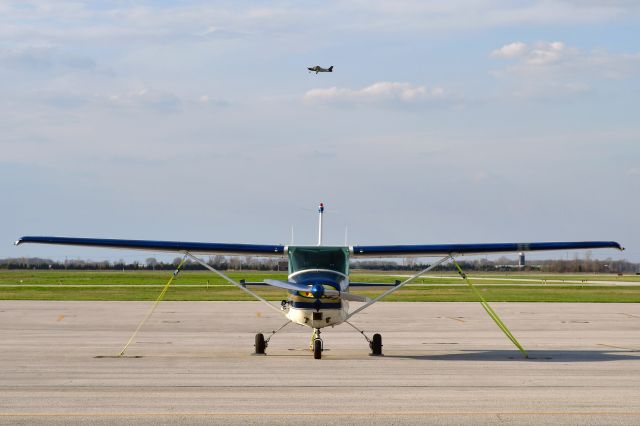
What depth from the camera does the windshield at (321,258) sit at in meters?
19.4

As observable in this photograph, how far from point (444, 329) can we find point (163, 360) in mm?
11356

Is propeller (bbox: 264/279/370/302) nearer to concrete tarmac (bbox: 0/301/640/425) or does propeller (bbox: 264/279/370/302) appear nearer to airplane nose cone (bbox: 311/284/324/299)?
airplane nose cone (bbox: 311/284/324/299)

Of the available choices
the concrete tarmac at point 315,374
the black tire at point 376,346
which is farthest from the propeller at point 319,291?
the black tire at point 376,346

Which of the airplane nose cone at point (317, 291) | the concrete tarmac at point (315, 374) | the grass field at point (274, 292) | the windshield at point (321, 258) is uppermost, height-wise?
the grass field at point (274, 292)

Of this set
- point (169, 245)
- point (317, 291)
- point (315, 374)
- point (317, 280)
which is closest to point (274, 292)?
point (169, 245)

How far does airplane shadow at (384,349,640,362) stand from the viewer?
18.7 m

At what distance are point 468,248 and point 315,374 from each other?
228 inches

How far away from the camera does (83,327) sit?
27188 mm

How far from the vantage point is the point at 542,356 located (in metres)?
19.4

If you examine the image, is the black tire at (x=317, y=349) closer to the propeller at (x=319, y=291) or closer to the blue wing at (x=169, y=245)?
the propeller at (x=319, y=291)

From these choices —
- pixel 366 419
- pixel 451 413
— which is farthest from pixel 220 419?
pixel 451 413

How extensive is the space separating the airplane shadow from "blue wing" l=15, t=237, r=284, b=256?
11.6ft

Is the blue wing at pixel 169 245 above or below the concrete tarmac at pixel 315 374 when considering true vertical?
above

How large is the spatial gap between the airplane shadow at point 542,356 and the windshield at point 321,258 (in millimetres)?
2116
